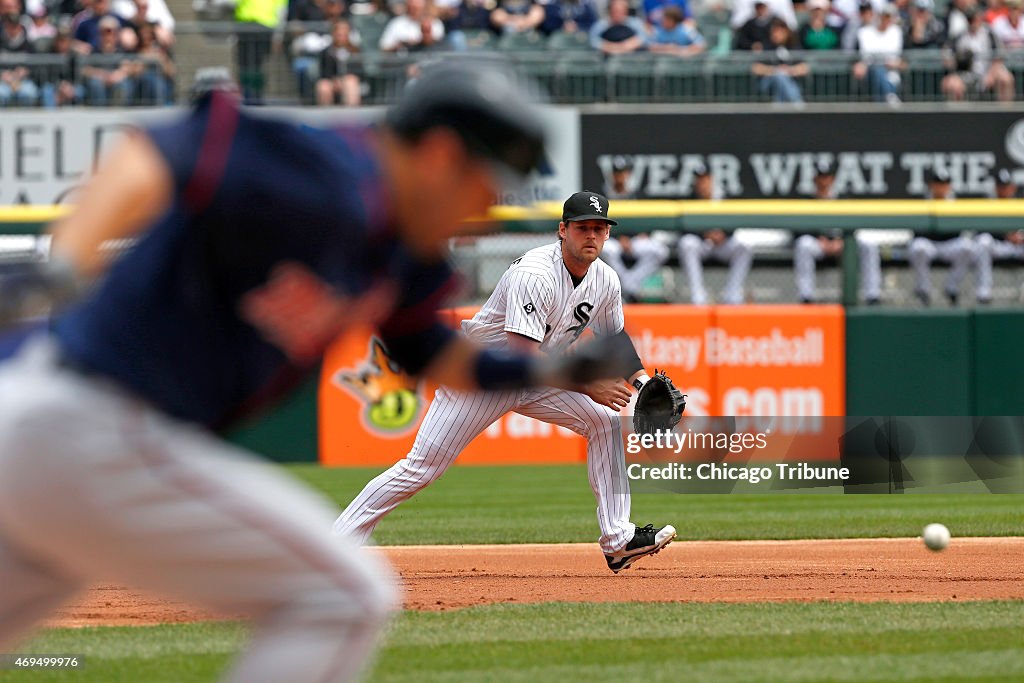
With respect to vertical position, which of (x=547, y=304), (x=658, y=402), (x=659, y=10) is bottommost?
(x=658, y=402)

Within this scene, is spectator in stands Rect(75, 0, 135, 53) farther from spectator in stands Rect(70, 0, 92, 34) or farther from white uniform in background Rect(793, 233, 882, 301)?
white uniform in background Rect(793, 233, 882, 301)

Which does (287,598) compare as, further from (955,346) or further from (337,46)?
(337,46)

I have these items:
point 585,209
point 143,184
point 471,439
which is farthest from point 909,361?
point 143,184

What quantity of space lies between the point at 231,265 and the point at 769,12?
16382 millimetres

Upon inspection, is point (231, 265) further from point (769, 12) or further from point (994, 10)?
point (994, 10)

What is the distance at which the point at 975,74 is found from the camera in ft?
59.2

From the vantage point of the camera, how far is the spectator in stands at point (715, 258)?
15562 mm

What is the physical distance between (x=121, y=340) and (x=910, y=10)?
17186mm

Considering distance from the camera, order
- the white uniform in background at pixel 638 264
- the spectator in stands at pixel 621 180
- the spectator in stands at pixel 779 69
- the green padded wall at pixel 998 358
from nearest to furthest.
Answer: the green padded wall at pixel 998 358, the white uniform in background at pixel 638 264, the spectator in stands at pixel 621 180, the spectator in stands at pixel 779 69

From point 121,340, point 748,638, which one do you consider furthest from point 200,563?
point 748,638

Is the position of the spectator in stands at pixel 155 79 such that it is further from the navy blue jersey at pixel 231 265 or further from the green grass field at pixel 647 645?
the navy blue jersey at pixel 231 265

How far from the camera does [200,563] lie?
274 centimetres

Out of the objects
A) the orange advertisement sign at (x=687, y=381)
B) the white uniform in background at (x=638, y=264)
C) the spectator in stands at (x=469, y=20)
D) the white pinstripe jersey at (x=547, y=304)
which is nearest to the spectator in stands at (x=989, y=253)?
the orange advertisement sign at (x=687, y=381)

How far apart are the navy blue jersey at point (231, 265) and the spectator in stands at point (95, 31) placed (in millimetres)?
16075
